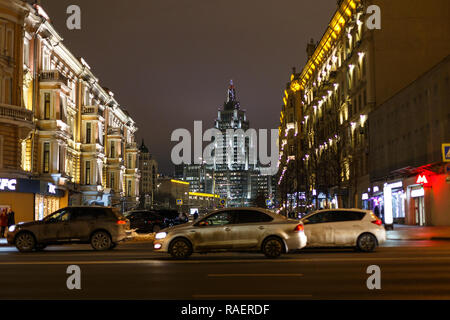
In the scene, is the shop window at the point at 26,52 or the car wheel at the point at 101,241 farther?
the shop window at the point at 26,52

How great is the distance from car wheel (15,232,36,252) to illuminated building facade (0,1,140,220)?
1443 cm

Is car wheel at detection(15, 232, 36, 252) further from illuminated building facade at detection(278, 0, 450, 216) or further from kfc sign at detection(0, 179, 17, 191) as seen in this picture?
illuminated building facade at detection(278, 0, 450, 216)

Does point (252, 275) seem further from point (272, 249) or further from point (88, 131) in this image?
point (88, 131)

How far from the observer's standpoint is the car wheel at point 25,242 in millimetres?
22734

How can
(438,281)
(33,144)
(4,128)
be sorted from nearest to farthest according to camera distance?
(438,281) < (4,128) < (33,144)

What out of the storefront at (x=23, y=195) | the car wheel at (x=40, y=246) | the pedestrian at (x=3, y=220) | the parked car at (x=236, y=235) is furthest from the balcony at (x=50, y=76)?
the parked car at (x=236, y=235)

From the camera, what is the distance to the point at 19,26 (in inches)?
1506

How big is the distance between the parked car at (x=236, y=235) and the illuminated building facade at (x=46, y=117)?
2186 centimetres

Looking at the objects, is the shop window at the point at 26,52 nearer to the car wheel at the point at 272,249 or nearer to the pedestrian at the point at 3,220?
the pedestrian at the point at 3,220

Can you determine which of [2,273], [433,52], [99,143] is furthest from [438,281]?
[99,143]

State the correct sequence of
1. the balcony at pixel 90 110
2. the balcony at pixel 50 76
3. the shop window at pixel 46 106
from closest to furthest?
the balcony at pixel 50 76
the shop window at pixel 46 106
the balcony at pixel 90 110

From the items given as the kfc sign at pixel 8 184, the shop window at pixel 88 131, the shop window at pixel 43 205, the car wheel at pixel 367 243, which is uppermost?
the shop window at pixel 88 131
